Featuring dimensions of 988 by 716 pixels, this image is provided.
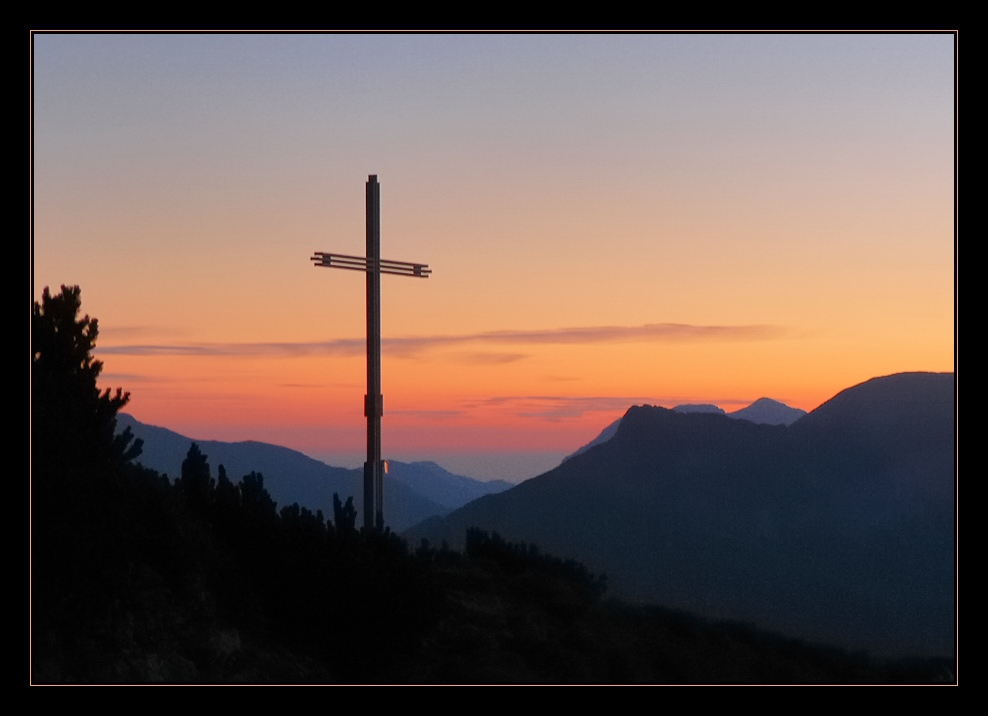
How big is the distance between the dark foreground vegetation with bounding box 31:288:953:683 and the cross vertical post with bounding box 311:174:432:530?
1.71ft

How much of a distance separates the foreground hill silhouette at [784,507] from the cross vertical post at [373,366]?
14.7 metres

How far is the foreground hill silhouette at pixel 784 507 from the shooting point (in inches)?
1689

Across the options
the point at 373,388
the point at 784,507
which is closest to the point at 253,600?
the point at 373,388

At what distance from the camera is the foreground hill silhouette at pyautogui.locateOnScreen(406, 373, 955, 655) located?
141ft

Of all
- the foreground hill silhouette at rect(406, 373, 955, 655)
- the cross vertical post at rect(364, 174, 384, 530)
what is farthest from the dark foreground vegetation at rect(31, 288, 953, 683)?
the foreground hill silhouette at rect(406, 373, 955, 655)

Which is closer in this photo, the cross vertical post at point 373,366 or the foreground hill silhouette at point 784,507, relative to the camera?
the cross vertical post at point 373,366

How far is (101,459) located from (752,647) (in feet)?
36.8

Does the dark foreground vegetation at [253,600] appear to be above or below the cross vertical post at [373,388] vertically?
below

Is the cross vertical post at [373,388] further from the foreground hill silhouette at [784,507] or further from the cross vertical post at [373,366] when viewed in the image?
the foreground hill silhouette at [784,507]

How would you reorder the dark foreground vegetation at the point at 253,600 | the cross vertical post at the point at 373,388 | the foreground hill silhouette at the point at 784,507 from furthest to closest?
the foreground hill silhouette at the point at 784,507 < the cross vertical post at the point at 373,388 < the dark foreground vegetation at the point at 253,600

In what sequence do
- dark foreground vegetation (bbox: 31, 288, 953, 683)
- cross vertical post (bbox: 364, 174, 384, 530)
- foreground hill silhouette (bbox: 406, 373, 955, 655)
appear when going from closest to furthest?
dark foreground vegetation (bbox: 31, 288, 953, 683)
cross vertical post (bbox: 364, 174, 384, 530)
foreground hill silhouette (bbox: 406, 373, 955, 655)

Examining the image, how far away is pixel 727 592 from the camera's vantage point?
126 ft

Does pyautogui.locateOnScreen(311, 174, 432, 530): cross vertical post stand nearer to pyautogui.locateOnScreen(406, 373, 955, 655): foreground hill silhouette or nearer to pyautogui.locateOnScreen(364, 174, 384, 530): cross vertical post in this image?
pyautogui.locateOnScreen(364, 174, 384, 530): cross vertical post

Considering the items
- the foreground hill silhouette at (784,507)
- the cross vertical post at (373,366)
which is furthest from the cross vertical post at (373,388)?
the foreground hill silhouette at (784,507)
